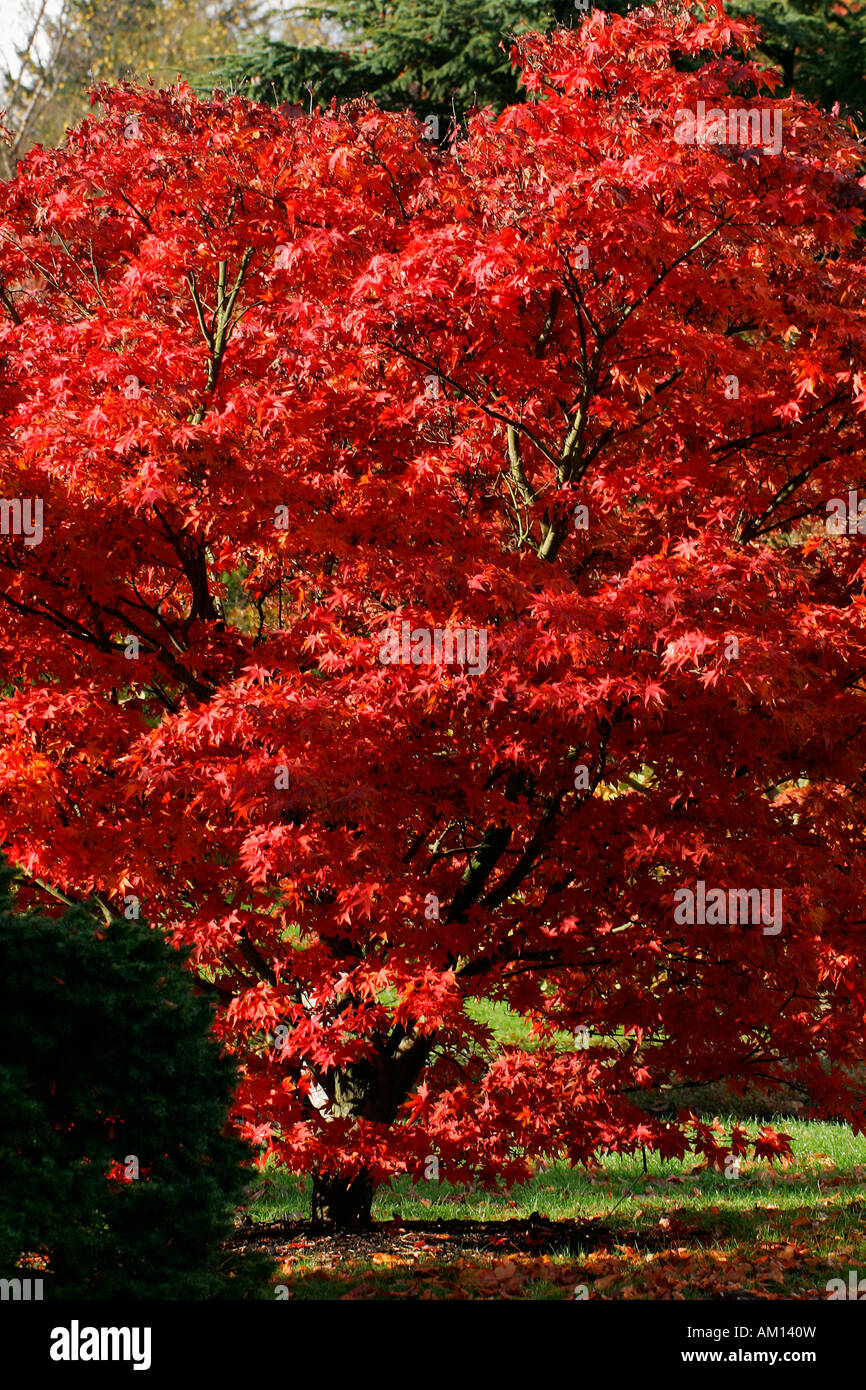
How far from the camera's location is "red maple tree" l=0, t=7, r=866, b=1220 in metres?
5.32

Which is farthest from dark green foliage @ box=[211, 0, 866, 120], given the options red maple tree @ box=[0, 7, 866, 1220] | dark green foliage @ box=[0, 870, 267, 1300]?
dark green foliage @ box=[0, 870, 267, 1300]

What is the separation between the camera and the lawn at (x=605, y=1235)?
590 cm

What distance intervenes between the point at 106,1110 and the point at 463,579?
2.52m

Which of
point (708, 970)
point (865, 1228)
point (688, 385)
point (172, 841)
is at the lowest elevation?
point (865, 1228)

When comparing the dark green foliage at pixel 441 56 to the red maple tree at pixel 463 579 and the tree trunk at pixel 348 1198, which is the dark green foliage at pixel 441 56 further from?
the tree trunk at pixel 348 1198

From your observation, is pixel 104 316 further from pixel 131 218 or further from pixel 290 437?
pixel 290 437

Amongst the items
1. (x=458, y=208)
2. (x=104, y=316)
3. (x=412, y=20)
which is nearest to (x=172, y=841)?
(x=104, y=316)

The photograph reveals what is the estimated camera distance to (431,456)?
616 cm

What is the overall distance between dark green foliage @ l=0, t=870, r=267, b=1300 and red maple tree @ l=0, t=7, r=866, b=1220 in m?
0.84

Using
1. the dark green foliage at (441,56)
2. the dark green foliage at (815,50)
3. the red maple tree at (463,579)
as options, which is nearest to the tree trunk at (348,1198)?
the red maple tree at (463,579)

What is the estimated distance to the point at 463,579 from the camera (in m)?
5.39

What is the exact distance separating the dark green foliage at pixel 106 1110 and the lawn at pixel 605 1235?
119 cm

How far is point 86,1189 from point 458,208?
182 inches

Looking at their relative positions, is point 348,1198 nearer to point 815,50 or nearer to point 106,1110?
point 106,1110
